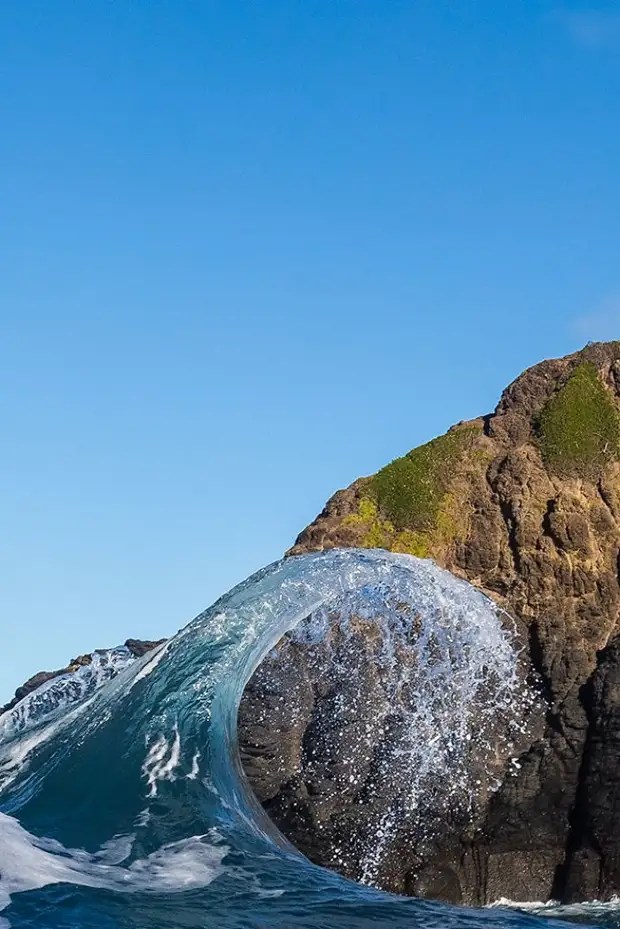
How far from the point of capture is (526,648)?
14.9m

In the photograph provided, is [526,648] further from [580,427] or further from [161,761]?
[161,761]

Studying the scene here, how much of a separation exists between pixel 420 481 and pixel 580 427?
238cm

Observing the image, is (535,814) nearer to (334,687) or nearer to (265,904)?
(334,687)

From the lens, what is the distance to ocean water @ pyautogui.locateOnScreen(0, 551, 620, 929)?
6.70m

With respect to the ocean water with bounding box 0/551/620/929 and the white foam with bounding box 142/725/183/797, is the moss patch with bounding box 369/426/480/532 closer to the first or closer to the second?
the ocean water with bounding box 0/551/620/929

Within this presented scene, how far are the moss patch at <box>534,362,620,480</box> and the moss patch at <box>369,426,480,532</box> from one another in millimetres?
1219

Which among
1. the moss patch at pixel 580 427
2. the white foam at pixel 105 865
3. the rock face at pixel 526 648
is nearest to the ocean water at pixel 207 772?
the white foam at pixel 105 865

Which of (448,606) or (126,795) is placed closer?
(126,795)

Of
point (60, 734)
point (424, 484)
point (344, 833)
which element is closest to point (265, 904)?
point (60, 734)

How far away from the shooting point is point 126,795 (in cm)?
965

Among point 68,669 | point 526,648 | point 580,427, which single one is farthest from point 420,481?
point 68,669

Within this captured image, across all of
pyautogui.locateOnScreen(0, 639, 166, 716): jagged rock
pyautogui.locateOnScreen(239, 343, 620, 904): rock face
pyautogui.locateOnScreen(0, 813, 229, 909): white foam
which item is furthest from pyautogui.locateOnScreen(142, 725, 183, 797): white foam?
pyautogui.locateOnScreen(0, 639, 166, 716): jagged rock

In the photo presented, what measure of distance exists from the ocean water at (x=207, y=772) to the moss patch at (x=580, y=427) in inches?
95.6

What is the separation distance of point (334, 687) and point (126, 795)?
Result: 16.2ft
